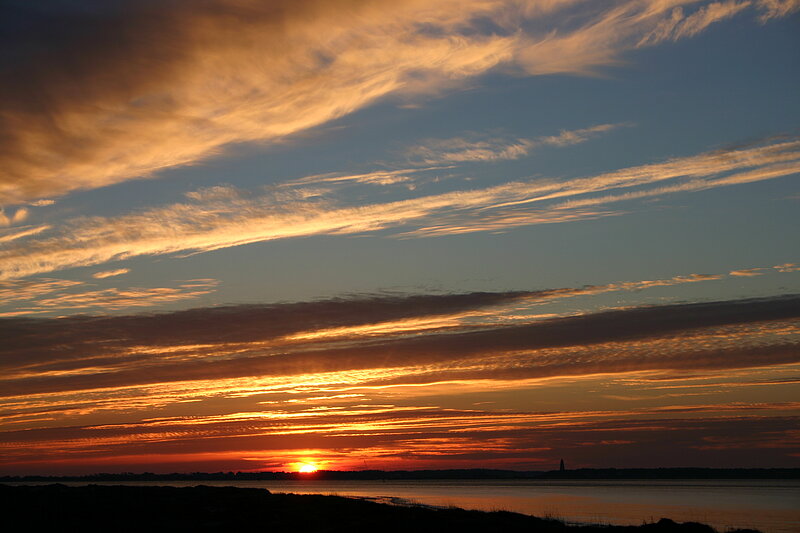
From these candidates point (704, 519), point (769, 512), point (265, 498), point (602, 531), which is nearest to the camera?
point (602, 531)

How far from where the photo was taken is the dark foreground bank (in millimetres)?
54344

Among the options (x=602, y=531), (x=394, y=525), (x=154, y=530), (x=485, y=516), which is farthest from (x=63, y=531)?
(x=602, y=531)

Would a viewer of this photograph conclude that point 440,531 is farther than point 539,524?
No

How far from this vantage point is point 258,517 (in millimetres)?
65312

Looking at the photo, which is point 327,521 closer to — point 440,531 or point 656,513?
point 440,531

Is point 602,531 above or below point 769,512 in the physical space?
below

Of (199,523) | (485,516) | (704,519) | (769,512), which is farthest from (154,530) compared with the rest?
(769,512)

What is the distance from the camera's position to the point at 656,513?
9256 centimetres

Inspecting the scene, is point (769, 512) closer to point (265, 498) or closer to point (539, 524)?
point (539, 524)

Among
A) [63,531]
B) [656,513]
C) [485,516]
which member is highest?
[656,513]

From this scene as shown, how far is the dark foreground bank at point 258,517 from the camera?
2140 inches

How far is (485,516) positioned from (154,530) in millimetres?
26392

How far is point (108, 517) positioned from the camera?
6694 centimetres

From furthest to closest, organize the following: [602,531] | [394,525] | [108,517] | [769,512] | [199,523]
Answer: [769,512], [108,517], [199,523], [394,525], [602,531]
